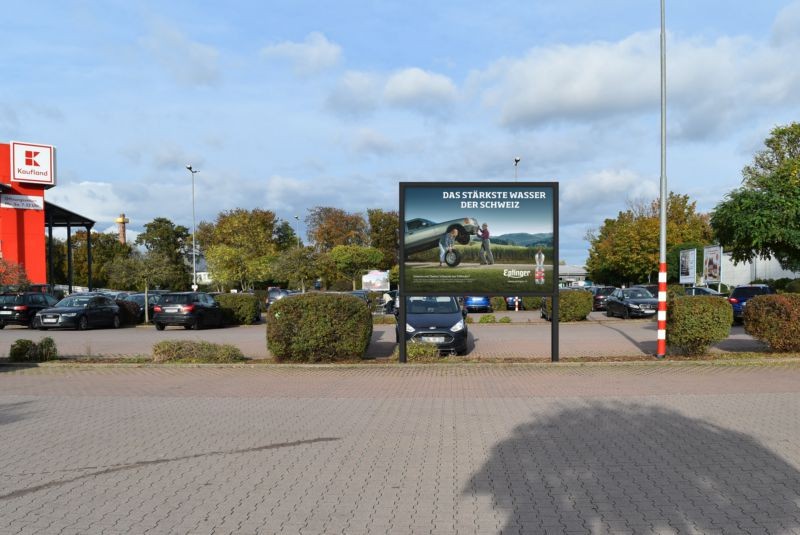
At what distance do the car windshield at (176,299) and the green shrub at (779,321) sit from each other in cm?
1958

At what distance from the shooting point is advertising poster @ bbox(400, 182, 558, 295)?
1378 cm

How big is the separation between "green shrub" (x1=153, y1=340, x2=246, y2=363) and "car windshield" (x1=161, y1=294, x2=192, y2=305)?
1185 centimetres

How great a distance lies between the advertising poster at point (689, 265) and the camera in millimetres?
34188

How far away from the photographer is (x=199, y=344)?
14.7 m

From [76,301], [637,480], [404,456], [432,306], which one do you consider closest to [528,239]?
[432,306]

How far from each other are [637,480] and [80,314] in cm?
2472

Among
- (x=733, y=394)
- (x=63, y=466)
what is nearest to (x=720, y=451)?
(x=733, y=394)

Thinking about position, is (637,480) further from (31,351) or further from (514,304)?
(514,304)

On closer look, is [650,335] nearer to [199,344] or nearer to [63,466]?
[199,344]

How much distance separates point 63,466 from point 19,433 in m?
1.85

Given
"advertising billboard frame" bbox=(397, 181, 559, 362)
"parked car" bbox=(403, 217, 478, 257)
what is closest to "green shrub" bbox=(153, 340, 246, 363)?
"advertising billboard frame" bbox=(397, 181, 559, 362)

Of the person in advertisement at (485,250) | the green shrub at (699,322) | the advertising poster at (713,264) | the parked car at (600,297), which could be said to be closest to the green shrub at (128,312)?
Result: the person in advertisement at (485,250)

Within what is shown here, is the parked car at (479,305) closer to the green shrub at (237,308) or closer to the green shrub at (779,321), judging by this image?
the green shrub at (237,308)

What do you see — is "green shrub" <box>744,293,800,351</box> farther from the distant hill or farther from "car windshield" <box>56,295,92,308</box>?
"car windshield" <box>56,295,92,308</box>
